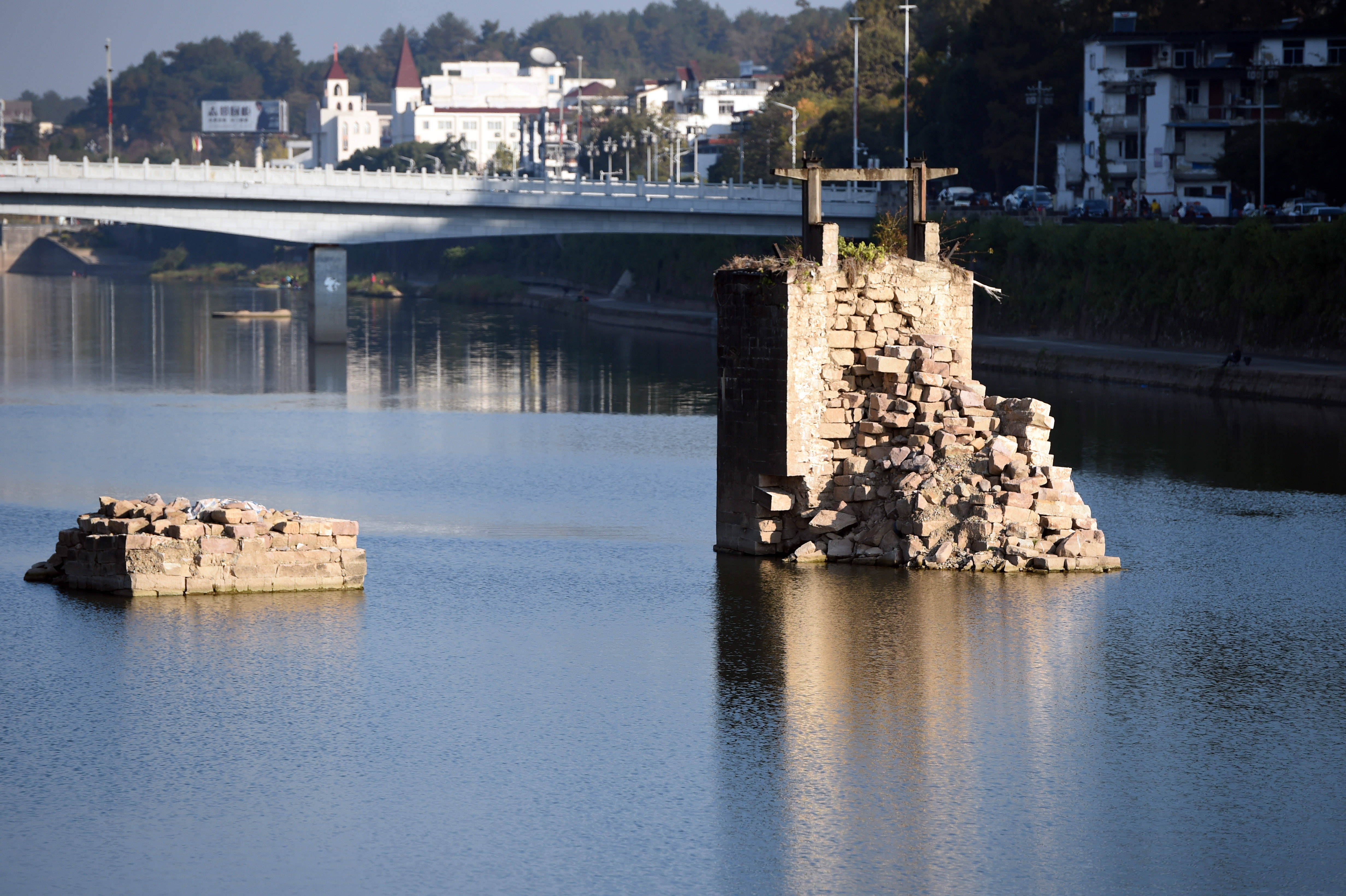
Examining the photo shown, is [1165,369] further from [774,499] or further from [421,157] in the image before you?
[421,157]

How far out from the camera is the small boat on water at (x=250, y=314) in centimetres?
9662

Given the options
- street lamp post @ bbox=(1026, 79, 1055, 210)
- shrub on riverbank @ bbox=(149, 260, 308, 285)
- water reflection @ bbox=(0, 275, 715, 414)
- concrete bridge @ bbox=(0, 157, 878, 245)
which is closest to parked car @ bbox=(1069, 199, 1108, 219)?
street lamp post @ bbox=(1026, 79, 1055, 210)

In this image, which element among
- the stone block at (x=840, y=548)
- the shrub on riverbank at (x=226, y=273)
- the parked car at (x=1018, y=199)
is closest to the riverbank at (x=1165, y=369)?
the parked car at (x=1018, y=199)

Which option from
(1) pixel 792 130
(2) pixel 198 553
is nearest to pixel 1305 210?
(1) pixel 792 130

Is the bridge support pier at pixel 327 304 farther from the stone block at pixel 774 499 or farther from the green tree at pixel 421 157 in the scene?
the green tree at pixel 421 157

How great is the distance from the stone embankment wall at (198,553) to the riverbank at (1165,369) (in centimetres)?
3122

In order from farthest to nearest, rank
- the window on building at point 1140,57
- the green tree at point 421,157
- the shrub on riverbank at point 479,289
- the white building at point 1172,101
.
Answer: the green tree at point 421,157 < the shrub on riverbank at point 479,289 < the window on building at point 1140,57 < the white building at point 1172,101

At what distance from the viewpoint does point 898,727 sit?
16.0m

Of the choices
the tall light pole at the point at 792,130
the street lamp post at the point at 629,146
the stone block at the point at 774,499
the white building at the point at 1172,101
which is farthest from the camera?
the street lamp post at the point at 629,146

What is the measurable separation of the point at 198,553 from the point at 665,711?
768 centimetres

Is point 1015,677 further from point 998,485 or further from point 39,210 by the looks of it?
point 39,210

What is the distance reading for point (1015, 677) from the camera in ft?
58.7

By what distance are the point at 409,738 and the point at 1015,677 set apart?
646 centimetres

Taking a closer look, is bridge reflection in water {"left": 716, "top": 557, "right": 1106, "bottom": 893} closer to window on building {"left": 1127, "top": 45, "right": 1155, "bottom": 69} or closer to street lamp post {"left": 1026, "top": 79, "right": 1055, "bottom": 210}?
street lamp post {"left": 1026, "top": 79, "right": 1055, "bottom": 210}
